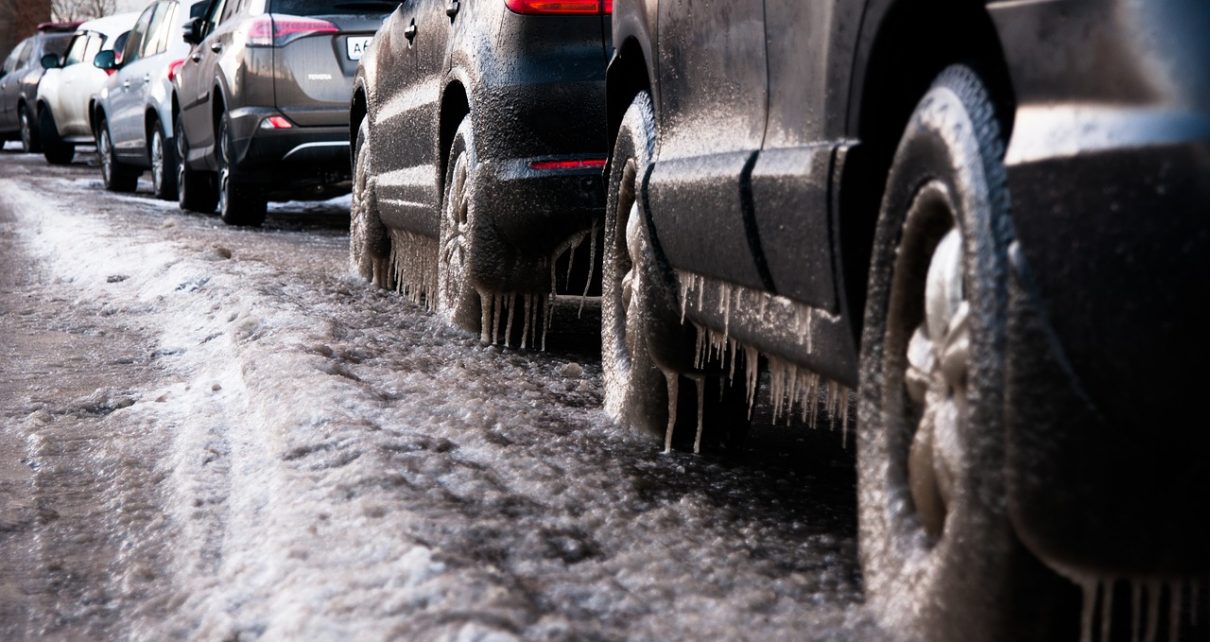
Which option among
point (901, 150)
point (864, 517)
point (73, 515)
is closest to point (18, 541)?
point (73, 515)

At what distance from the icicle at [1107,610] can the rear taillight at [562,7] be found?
3582 mm

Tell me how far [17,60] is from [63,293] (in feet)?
71.1

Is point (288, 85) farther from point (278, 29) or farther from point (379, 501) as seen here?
point (379, 501)

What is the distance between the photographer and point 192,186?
45.5 feet

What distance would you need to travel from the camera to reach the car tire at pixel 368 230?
7.93 m

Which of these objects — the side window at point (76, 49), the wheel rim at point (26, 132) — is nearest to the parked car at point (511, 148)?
the side window at point (76, 49)

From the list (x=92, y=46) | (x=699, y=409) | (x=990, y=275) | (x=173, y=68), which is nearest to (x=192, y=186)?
(x=173, y=68)

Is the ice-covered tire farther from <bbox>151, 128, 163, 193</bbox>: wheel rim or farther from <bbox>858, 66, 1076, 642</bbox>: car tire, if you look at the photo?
<bbox>151, 128, 163, 193</bbox>: wheel rim

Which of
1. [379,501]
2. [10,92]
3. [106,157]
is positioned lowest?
[106,157]

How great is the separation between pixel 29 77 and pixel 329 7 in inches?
684

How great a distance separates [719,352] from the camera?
400 centimetres

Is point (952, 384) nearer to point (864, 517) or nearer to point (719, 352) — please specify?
point (864, 517)

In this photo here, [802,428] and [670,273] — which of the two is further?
[802,428]

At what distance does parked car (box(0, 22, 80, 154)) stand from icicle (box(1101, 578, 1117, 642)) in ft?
81.5
